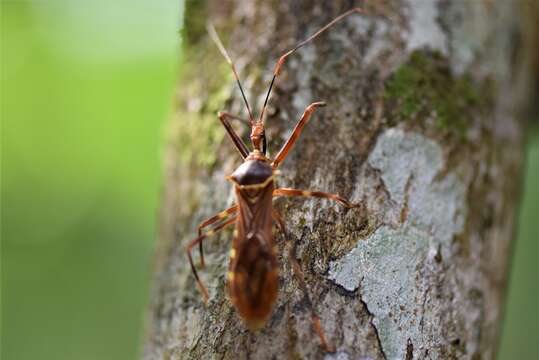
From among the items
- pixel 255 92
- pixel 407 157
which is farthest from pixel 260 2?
pixel 407 157

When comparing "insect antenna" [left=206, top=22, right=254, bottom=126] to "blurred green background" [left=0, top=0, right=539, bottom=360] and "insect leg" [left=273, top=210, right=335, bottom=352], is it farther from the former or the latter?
"blurred green background" [left=0, top=0, right=539, bottom=360]

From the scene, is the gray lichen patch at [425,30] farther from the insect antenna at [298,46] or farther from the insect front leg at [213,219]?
the insect front leg at [213,219]

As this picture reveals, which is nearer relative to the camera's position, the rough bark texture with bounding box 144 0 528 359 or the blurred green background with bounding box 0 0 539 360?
the rough bark texture with bounding box 144 0 528 359

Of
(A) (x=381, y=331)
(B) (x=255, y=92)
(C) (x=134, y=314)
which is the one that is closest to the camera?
(A) (x=381, y=331)

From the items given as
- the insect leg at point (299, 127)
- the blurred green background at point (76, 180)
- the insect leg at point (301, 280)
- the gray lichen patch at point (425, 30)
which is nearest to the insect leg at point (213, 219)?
the insect leg at point (301, 280)

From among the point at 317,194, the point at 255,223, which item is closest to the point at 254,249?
the point at 255,223

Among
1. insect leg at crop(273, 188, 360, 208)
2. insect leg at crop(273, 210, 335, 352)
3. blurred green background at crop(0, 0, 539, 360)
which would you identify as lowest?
insect leg at crop(273, 210, 335, 352)

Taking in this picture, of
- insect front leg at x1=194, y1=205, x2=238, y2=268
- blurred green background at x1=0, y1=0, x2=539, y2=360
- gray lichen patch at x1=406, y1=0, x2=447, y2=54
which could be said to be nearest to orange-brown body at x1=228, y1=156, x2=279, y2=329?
insect front leg at x1=194, y1=205, x2=238, y2=268

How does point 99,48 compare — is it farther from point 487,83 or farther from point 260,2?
point 487,83
